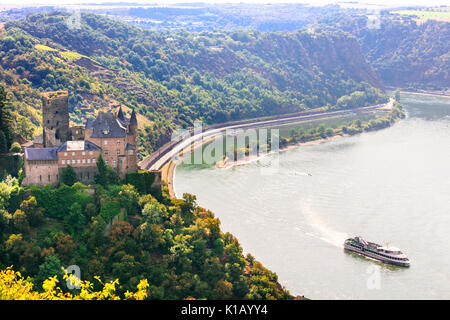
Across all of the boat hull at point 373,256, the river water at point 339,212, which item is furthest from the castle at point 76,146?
the boat hull at point 373,256

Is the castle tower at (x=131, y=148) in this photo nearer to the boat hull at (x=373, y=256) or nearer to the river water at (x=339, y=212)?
the river water at (x=339, y=212)

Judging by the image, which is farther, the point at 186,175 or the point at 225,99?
the point at 225,99

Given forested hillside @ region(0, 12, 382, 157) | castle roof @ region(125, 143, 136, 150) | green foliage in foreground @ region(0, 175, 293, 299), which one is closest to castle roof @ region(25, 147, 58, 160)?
green foliage in foreground @ region(0, 175, 293, 299)

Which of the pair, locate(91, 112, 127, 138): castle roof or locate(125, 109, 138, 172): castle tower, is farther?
locate(125, 109, 138, 172): castle tower

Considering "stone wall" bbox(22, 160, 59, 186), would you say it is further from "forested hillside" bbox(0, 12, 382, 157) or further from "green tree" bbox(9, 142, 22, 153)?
"forested hillside" bbox(0, 12, 382, 157)

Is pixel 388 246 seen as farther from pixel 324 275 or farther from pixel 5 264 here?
pixel 5 264

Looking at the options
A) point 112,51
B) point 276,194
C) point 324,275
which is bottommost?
point 324,275

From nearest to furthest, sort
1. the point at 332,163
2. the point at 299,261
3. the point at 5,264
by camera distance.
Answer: the point at 5,264
the point at 299,261
the point at 332,163

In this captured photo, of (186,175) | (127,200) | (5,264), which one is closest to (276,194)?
(186,175)
